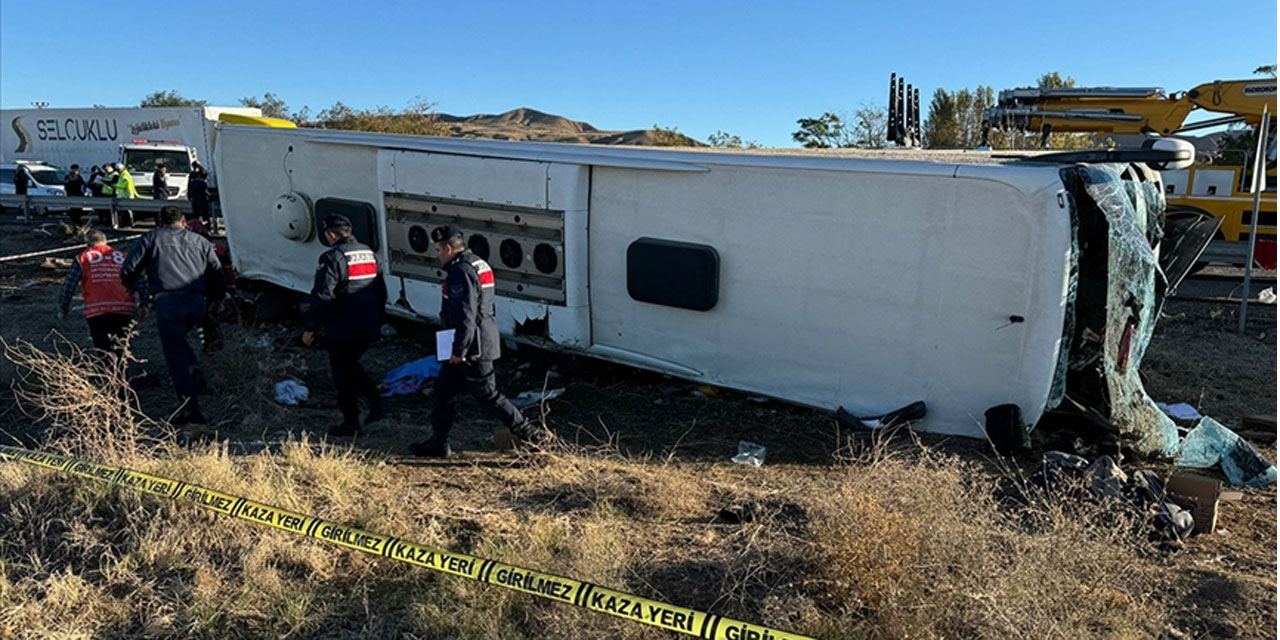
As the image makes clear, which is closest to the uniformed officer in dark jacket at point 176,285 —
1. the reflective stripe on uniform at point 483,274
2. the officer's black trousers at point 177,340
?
the officer's black trousers at point 177,340

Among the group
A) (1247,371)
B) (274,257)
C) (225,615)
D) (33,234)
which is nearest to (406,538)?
(225,615)

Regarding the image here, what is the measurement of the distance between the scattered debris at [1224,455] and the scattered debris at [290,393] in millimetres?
6332

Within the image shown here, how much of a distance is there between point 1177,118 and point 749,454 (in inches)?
520

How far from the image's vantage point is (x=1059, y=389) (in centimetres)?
552

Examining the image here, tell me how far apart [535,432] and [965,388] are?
2.87 meters

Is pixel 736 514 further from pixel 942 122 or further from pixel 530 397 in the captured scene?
pixel 942 122

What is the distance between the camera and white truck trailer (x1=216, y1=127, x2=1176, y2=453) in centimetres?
539

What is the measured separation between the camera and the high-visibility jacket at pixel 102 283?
6602mm

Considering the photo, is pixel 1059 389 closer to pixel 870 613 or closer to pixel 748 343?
pixel 748 343

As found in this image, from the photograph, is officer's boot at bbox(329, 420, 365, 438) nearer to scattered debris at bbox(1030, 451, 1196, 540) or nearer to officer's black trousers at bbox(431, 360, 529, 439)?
officer's black trousers at bbox(431, 360, 529, 439)

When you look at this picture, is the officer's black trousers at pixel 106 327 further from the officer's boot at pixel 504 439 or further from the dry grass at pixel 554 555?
the officer's boot at pixel 504 439

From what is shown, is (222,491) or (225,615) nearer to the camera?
(225,615)

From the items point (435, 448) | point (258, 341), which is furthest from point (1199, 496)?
point (258, 341)

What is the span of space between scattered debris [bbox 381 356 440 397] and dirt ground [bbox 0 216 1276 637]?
133mm
